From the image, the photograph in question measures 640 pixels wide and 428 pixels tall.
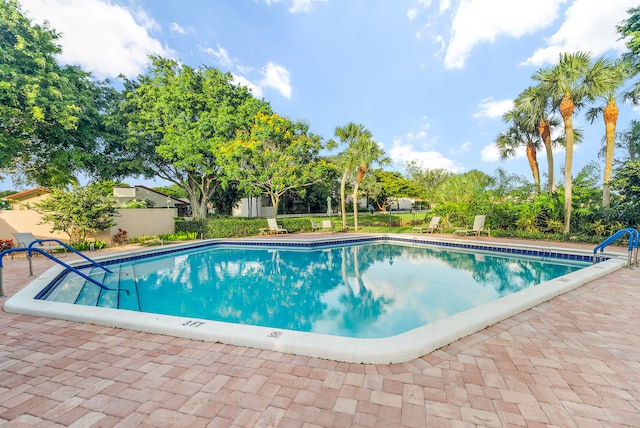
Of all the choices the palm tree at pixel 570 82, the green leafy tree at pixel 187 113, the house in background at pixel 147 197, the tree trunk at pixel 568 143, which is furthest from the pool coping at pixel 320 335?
the green leafy tree at pixel 187 113

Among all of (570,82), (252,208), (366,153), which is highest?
(570,82)

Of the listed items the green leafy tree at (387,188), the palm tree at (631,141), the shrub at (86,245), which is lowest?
the shrub at (86,245)

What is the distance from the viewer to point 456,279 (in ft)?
24.6

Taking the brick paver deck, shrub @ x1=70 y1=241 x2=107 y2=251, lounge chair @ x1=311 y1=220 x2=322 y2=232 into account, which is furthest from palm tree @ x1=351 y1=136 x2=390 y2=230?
the brick paver deck

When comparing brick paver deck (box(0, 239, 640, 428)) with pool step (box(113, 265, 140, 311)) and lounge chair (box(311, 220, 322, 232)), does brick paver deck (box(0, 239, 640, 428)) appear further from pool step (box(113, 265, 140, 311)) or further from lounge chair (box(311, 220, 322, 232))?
lounge chair (box(311, 220, 322, 232))

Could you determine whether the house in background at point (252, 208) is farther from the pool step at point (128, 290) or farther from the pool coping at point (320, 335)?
the pool coping at point (320, 335)

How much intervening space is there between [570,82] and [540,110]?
2.62 m

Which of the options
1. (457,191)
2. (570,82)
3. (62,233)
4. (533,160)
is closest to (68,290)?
(62,233)

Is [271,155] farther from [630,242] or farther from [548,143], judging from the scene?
[548,143]

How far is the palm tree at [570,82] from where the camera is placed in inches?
440

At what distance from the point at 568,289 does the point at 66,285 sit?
10431 millimetres

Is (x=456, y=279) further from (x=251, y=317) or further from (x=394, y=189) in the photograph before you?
(x=394, y=189)

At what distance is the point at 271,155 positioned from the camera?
51.0 feet

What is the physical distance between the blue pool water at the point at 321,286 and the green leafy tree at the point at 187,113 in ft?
23.4
